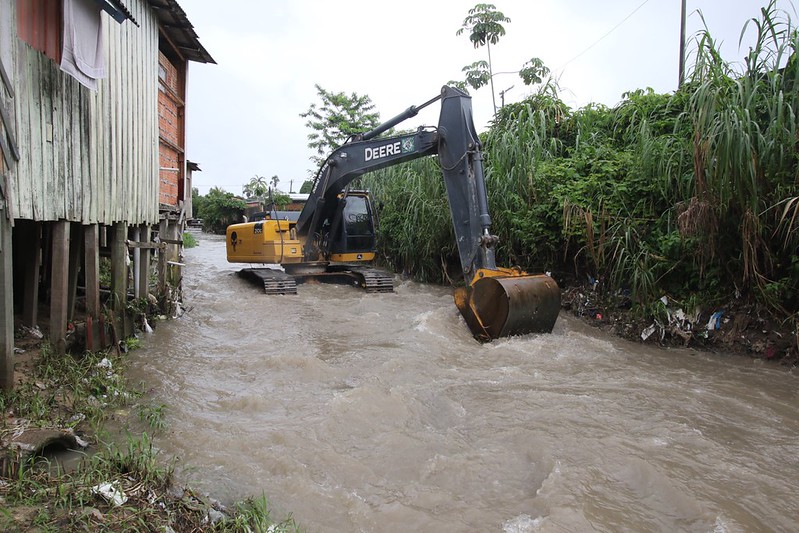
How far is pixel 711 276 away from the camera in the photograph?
242 inches

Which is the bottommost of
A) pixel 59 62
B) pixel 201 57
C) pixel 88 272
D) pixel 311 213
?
pixel 88 272

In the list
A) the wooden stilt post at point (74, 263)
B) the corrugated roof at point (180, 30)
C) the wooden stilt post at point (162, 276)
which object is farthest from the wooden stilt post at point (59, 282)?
the corrugated roof at point (180, 30)

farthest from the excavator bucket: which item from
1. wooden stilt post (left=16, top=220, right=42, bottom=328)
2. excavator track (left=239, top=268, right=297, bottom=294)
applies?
wooden stilt post (left=16, top=220, right=42, bottom=328)

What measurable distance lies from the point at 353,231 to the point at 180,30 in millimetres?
4931

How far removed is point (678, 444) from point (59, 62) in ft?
19.1

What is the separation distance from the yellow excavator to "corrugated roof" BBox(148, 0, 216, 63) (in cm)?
293

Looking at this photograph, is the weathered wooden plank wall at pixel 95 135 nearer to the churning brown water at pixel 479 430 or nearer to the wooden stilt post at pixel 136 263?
the wooden stilt post at pixel 136 263

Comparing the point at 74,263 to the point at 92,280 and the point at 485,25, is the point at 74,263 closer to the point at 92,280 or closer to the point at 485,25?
the point at 92,280

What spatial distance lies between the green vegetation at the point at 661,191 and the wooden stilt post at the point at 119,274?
5.62 metres

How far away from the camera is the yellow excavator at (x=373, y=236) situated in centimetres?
630

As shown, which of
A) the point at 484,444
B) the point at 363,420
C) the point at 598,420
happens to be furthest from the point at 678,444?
the point at 363,420

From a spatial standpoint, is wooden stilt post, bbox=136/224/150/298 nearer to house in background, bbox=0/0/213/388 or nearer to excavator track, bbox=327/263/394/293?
house in background, bbox=0/0/213/388

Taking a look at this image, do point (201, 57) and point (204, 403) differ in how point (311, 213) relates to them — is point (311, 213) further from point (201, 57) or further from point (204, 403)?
point (204, 403)

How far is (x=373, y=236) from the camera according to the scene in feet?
38.3
